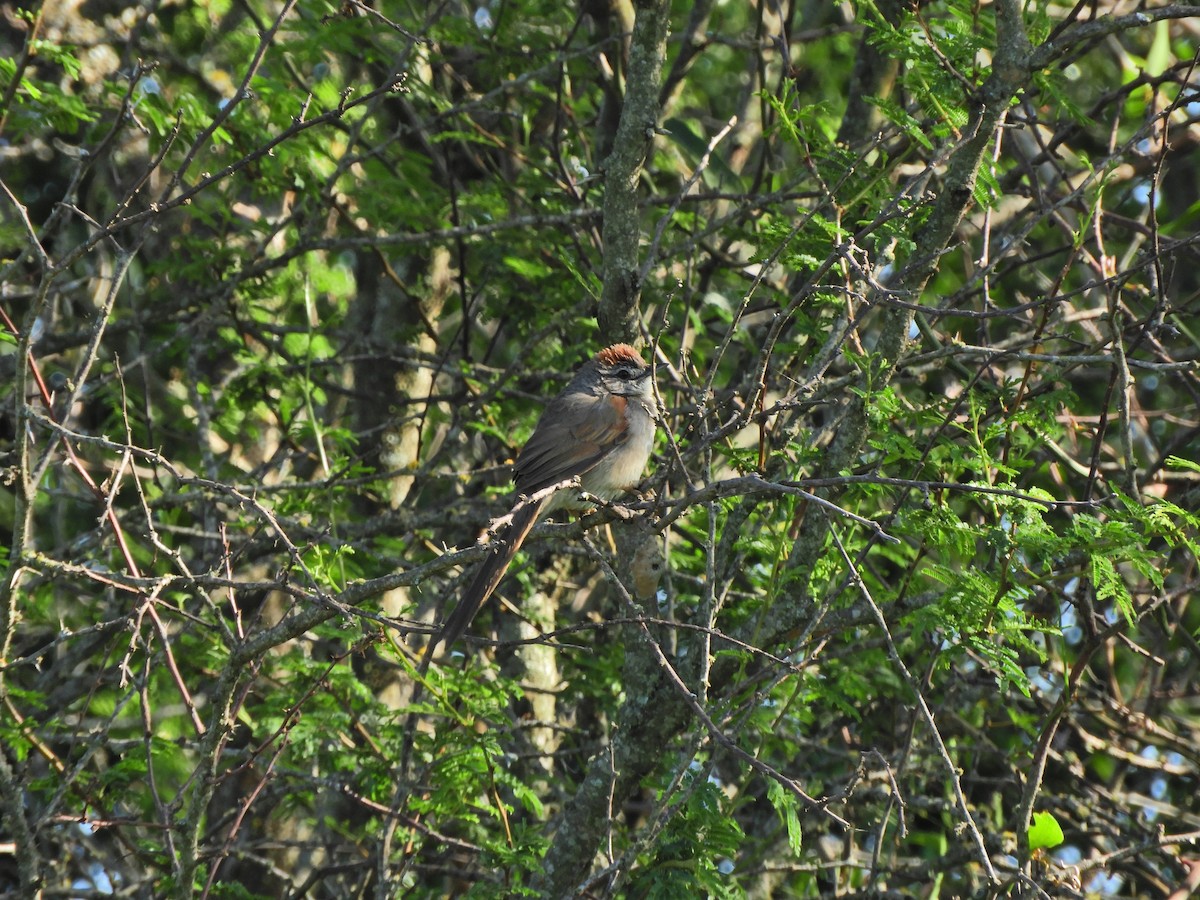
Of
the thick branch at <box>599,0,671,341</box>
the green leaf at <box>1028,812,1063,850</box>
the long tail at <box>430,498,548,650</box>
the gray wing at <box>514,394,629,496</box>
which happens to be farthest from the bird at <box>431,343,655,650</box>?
the green leaf at <box>1028,812,1063,850</box>

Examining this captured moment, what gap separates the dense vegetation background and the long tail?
104 millimetres

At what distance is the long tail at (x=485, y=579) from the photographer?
470 cm

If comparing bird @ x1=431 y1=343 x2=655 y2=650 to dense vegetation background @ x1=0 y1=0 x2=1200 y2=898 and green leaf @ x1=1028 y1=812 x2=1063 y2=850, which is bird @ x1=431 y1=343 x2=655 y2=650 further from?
green leaf @ x1=1028 y1=812 x2=1063 y2=850

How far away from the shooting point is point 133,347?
8.22 m

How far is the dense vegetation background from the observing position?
14.4ft

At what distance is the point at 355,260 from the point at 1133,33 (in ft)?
21.8

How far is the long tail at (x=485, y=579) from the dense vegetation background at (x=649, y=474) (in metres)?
0.10

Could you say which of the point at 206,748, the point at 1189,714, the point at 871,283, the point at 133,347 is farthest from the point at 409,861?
the point at 1189,714

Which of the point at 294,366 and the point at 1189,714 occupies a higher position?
the point at 294,366

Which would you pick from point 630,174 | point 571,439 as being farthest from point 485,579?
point 630,174

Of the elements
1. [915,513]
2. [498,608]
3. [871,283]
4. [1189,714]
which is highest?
[871,283]

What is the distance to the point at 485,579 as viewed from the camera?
495cm

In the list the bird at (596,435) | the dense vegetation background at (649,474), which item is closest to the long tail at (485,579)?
the dense vegetation background at (649,474)

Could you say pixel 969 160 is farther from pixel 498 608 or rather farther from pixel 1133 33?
pixel 1133 33
